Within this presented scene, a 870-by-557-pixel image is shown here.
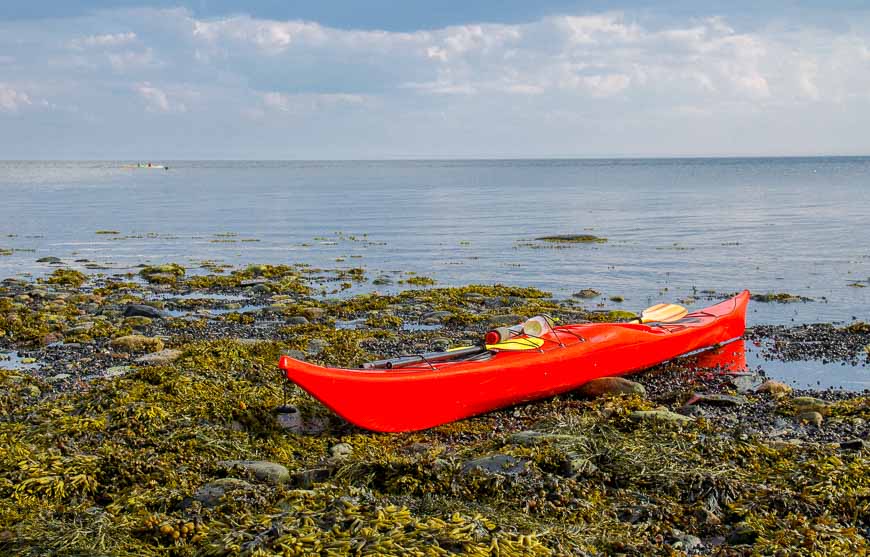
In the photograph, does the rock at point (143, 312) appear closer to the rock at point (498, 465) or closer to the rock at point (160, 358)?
the rock at point (160, 358)

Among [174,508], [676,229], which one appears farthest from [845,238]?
[174,508]

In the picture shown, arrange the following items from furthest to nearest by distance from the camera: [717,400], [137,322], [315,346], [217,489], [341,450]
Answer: [137,322], [315,346], [717,400], [341,450], [217,489]

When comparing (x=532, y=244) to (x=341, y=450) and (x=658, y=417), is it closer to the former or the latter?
(x=658, y=417)

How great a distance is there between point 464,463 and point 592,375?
4222 millimetres

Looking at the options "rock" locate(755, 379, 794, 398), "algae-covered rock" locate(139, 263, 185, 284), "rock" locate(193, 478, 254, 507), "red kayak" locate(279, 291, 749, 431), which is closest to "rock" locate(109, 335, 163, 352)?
"red kayak" locate(279, 291, 749, 431)

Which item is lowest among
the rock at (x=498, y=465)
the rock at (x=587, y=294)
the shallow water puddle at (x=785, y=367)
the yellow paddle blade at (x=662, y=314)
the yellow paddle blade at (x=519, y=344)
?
the shallow water puddle at (x=785, y=367)

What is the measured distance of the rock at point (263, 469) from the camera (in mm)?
7131

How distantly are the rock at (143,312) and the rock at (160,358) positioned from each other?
373 centimetres

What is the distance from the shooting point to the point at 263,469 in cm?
726

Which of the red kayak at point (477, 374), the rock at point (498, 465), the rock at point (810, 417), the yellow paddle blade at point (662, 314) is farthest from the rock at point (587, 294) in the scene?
the rock at point (498, 465)

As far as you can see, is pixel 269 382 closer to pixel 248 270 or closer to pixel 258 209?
pixel 248 270

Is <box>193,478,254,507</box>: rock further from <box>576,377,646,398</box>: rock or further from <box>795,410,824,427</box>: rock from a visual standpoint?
<box>795,410,824,427</box>: rock

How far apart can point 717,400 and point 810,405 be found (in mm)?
1079

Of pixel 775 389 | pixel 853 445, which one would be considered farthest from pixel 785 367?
pixel 853 445
